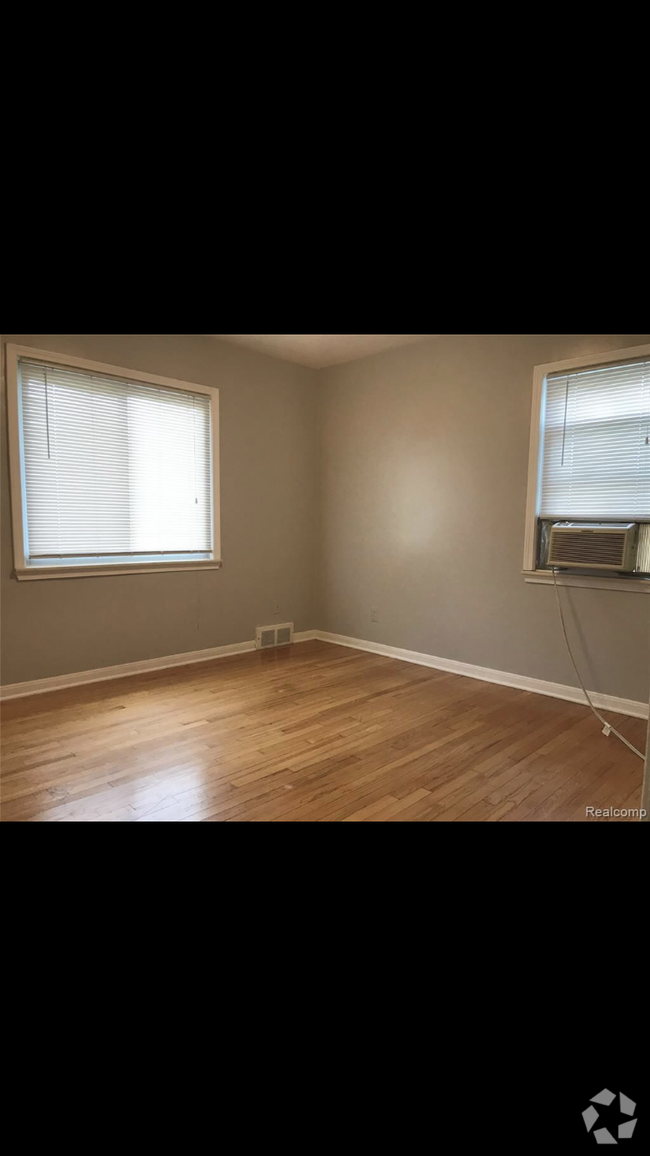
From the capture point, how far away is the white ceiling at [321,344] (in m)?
4.31

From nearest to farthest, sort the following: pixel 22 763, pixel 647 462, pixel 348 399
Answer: pixel 22 763
pixel 647 462
pixel 348 399

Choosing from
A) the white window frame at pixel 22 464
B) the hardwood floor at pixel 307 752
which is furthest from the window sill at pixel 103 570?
the hardwood floor at pixel 307 752

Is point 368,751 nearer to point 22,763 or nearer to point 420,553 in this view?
point 22,763

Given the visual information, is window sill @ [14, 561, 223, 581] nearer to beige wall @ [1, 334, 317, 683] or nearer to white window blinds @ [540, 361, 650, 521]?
beige wall @ [1, 334, 317, 683]

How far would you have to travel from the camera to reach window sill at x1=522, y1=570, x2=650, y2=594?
10.5 feet

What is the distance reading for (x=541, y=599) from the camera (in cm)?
367

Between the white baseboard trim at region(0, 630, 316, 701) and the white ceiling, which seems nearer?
the white baseboard trim at region(0, 630, 316, 701)

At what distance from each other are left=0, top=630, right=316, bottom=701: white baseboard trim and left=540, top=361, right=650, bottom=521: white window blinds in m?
2.84

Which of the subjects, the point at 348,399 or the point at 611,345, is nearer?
the point at 611,345

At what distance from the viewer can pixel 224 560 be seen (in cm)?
461

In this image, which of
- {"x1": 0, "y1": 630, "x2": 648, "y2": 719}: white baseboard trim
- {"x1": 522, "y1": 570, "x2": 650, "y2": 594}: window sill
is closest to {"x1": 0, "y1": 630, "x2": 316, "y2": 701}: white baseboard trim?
{"x1": 0, "y1": 630, "x2": 648, "y2": 719}: white baseboard trim

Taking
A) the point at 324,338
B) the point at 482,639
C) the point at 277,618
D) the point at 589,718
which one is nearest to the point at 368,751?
the point at 589,718

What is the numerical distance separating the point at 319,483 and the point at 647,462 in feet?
9.73

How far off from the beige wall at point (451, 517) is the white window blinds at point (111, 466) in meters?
1.37
